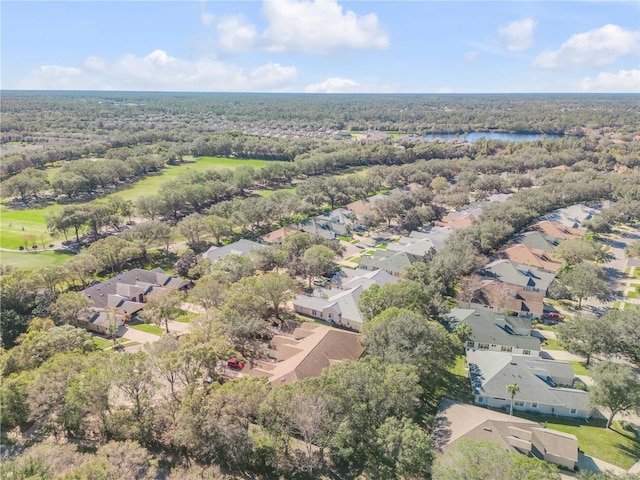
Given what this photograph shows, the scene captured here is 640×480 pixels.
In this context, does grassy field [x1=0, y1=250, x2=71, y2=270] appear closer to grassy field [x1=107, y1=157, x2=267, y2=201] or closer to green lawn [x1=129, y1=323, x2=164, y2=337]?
green lawn [x1=129, y1=323, x2=164, y2=337]

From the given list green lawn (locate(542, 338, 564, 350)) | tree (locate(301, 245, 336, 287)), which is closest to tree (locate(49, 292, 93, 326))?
tree (locate(301, 245, 336, 287))

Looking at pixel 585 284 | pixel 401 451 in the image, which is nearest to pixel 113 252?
pixel 401 451

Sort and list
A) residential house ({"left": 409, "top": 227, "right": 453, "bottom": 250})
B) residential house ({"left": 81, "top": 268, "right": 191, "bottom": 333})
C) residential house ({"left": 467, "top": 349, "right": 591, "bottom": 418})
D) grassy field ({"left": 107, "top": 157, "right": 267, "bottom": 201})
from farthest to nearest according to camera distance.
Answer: grassy field ({"left": 107, "top": 157, "right": 267, "bottom": 201})
residential house ({"left": 409, "top": 227, "right": 453, "bottom": 250})
residential house ({"left": 81, "top": 268, "right": 191, "bottom": 333})
residential house ({"left": 467, "top": 349, "right": 591, "bottom": 418})

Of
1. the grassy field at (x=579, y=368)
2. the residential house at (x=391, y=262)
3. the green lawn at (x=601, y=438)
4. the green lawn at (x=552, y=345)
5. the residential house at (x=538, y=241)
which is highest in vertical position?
the residential house at (x=538, y=241)

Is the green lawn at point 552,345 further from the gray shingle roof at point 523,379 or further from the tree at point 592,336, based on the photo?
the gray shingle roof at point 523,379

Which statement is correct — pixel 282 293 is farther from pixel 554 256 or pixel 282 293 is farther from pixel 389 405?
pixel 554 256

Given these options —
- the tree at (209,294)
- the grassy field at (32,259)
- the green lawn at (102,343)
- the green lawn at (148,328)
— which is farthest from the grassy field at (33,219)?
the tree at (209,294)
